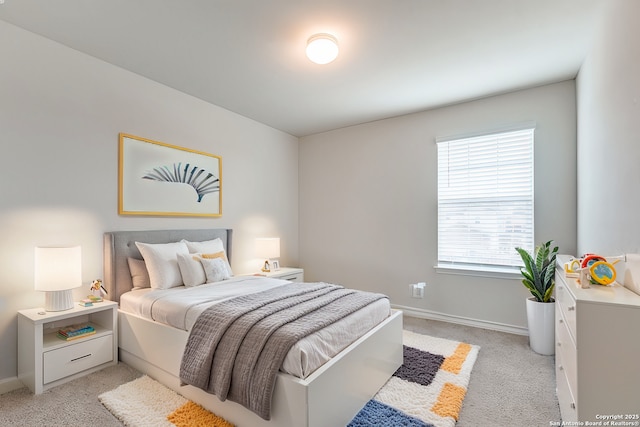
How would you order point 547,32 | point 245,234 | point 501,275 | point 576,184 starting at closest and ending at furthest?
point 547,32 → point 576,184 → point 501,275 → point 245,234

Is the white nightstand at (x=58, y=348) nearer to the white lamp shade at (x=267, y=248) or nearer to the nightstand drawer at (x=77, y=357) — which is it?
the nightstand drawer at (x=77, y=357)

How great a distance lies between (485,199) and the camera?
3424 millimetres

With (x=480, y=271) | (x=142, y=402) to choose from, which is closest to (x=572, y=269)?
(x=480, y=271)

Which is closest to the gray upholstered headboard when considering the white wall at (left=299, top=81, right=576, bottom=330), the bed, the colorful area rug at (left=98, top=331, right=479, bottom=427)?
the bed

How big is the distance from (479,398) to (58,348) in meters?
2.97

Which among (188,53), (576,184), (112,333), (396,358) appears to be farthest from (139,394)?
(576,184)

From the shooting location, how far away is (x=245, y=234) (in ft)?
Answer: 13.3

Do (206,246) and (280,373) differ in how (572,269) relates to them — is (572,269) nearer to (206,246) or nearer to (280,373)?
(280,373)

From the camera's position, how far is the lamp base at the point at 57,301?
7.34 feet

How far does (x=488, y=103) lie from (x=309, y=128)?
2338 millimetres

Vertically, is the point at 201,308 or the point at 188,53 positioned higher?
the point at 188,53

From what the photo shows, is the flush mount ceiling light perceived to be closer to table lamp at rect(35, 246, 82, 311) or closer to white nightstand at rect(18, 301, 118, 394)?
table lamp at rect(35, 246, 82, 311)

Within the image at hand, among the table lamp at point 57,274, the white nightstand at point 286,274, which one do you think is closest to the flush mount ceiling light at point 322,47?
the table lamp at point 57,274

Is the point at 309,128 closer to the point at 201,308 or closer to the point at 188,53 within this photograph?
the point at 188,53
